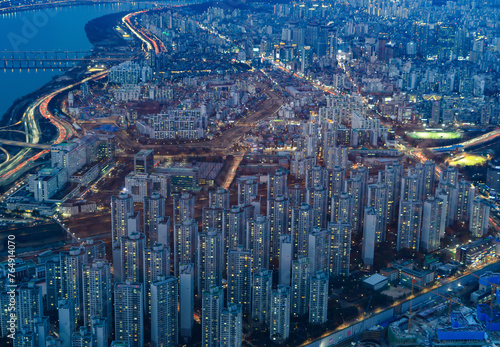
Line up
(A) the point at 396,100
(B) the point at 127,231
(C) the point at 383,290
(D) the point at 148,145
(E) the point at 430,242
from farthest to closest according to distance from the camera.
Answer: (A) the point at 396,100
(D) the point at 148,145
(E) the point at 430,242
(B) the point at 127,231
(C) the point at 383,290

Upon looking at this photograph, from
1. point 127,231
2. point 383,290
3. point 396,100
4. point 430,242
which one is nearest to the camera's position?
point 383,290

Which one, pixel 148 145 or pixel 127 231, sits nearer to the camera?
pixel 127 231

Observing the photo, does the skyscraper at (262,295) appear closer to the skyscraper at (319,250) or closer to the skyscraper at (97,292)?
the skyscraper at (319,250)

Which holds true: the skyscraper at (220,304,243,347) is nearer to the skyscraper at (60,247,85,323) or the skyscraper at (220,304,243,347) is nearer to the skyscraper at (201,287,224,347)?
the skyscraper at (201,287,224,347)

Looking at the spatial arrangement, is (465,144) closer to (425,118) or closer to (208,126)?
(425,118)

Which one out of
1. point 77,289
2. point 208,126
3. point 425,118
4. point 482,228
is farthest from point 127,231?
point 425,118

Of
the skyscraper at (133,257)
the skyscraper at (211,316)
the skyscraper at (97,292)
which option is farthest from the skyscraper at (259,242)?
the skyscraper at (97,292)

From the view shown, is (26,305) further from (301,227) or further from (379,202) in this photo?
(379,202)
